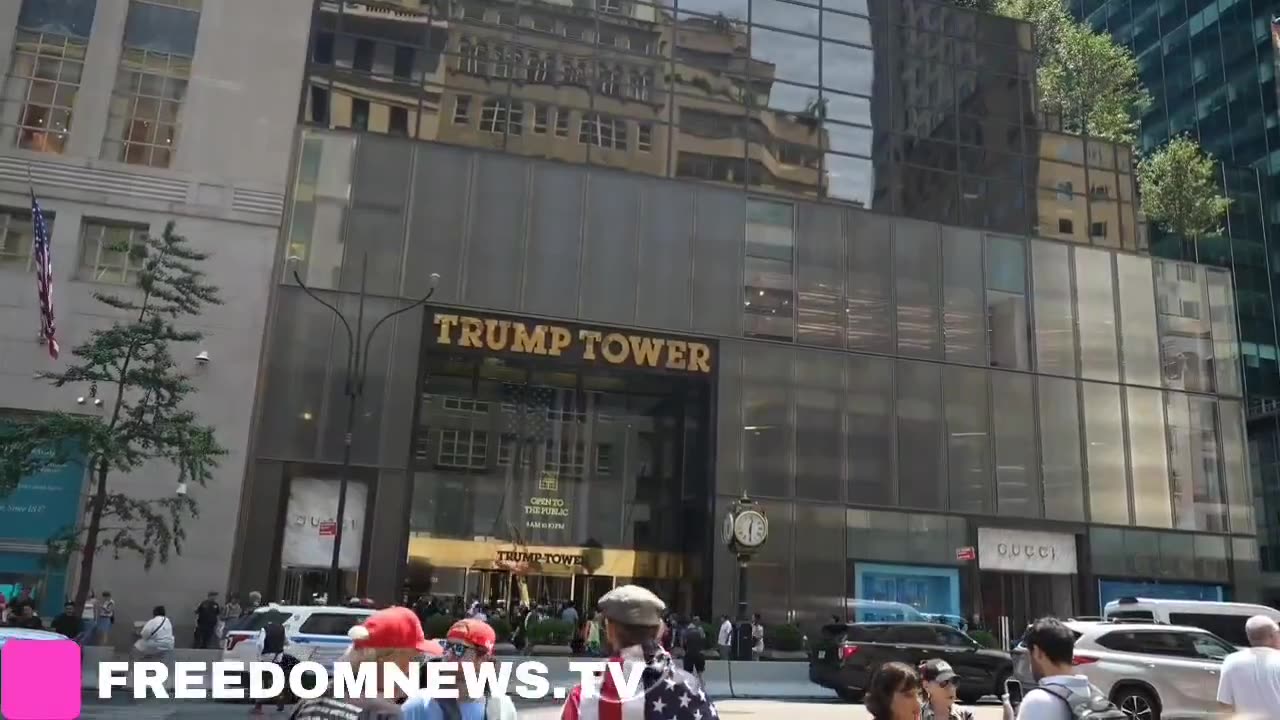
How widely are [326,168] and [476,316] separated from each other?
6.50m

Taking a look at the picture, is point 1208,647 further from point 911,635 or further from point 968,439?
point 968,439

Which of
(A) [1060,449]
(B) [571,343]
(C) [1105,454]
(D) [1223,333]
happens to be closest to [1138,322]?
(D) [1223,333]

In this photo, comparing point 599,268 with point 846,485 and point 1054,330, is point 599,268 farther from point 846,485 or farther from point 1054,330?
point 1054,330

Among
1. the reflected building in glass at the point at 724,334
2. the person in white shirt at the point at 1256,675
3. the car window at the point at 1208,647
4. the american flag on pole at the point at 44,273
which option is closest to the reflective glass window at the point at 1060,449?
the reflected building in glass at the point at 724,334

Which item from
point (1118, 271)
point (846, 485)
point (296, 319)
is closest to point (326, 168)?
point (296, 319)

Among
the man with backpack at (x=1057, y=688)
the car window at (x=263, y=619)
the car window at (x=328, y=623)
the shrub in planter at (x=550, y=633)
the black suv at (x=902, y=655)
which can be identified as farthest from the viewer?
the shrub in planter at (x=550, y=633)

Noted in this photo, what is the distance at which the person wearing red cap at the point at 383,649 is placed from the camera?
11.8ft

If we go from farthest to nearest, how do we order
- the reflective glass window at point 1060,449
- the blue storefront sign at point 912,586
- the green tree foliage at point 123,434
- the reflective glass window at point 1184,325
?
the reflective glass window at point 1184,325 → the reflective glass window at point 1060,449 → the blue storefront sign at point 912,586 → the green tree foliage at point 123,434

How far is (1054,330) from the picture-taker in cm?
3478

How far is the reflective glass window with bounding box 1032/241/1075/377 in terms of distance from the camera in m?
34.5

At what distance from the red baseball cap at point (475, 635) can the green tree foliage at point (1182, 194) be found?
160 ft

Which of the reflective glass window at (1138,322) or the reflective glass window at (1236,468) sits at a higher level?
the reflective glass window at (1138,322)

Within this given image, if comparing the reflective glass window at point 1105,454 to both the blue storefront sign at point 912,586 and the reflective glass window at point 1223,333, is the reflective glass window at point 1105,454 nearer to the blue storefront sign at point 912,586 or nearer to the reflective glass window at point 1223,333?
the reflective glass window at point 1223,333

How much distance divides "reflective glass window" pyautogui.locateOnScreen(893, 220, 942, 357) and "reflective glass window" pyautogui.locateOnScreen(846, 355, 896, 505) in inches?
59.3
